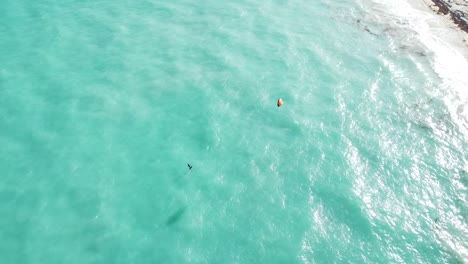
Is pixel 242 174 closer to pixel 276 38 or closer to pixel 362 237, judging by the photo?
pixel 362 237

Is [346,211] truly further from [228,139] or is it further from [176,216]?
[176,216]

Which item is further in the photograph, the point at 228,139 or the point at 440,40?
the point at 440,40

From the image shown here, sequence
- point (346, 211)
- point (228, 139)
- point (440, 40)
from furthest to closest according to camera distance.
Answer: point (440, 40)
point (228, 139)
point (346, 211)

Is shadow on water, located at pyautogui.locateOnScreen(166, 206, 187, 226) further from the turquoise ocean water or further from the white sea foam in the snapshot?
the white sea foam

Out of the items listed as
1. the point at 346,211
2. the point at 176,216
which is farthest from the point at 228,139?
the point at 346,211

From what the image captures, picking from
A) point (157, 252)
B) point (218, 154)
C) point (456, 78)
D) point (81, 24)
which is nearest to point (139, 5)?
point (81, 24)

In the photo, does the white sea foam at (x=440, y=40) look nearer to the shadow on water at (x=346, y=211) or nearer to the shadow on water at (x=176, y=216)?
the shadow on water at (x=346, y=211)
